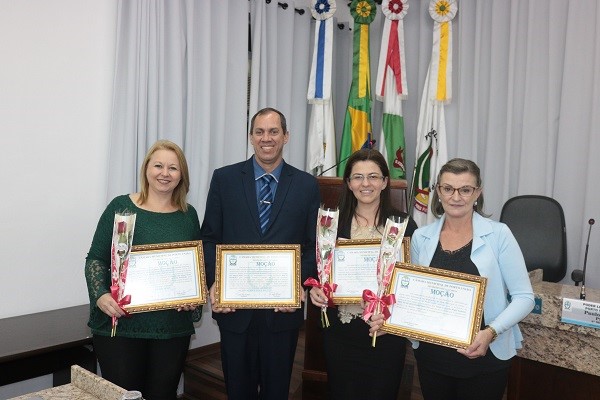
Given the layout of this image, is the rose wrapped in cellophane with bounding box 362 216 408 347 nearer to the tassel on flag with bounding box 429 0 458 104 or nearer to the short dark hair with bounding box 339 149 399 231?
the short dark hair with bounding box 339 149 399 231

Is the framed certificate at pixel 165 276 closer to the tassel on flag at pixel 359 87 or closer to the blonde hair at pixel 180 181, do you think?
the blonde hair at pixel 180 181

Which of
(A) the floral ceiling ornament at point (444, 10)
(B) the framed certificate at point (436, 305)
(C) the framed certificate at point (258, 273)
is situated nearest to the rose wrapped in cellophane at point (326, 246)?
(C) the framed certificate at point (258, 273)

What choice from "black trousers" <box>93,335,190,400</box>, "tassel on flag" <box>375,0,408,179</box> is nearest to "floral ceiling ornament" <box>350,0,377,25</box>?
"tassel on flag" <box>375,0,408,179</box>

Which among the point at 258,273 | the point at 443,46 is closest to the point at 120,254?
the point at 258,273

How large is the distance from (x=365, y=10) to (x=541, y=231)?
254 centimetres

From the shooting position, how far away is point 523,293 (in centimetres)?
194

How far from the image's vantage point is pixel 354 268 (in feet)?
7.21

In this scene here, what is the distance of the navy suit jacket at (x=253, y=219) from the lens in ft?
7.79

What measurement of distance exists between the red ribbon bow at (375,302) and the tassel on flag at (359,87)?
2907mm

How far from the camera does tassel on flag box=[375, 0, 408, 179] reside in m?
4.77

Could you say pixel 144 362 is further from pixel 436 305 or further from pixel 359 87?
pixel 359 87

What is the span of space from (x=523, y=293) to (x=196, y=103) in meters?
3.00

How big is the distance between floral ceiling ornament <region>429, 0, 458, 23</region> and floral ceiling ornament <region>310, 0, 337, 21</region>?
92 centimetres

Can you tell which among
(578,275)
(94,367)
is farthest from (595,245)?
(94,367)
